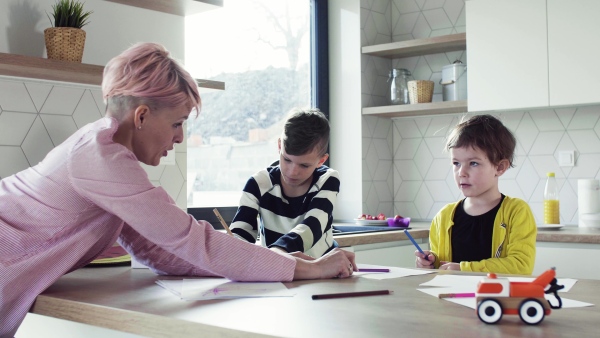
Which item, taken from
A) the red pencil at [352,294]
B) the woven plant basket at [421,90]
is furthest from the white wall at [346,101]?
the red pencil at [352,294]

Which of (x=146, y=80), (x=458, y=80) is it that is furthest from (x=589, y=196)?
(x=146, y=80)

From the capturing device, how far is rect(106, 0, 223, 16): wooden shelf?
2.76 meters

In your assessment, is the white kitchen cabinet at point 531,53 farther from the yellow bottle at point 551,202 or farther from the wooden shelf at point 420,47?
the yellow bottle at point 551,202

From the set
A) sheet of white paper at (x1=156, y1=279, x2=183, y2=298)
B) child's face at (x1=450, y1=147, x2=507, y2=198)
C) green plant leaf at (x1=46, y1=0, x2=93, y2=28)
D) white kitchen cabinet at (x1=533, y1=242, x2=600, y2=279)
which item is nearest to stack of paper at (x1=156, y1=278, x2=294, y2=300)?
sheet of white paper at (x1=156, y1=279, x2=183, y2=298)

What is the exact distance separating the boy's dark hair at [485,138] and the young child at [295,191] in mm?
429

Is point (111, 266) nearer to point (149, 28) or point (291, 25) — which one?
point (149, 28)

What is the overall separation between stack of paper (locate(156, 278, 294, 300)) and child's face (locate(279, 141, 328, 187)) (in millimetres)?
623

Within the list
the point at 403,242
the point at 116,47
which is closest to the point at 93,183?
the point at 116,47

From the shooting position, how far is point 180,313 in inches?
46.5

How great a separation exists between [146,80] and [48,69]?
95 centimetres

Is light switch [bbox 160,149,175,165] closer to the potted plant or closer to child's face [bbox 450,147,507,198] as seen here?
the potted plant

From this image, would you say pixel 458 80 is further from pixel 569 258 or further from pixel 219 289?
pixel 219 289

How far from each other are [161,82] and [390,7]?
3094mm

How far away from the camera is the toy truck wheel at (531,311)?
1.04m
